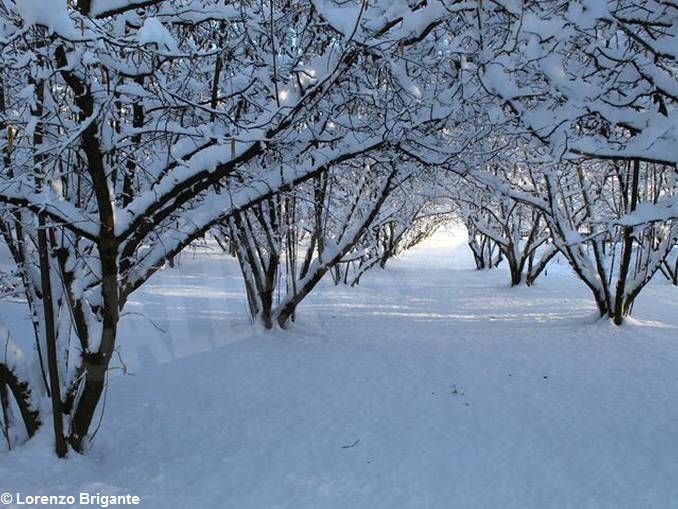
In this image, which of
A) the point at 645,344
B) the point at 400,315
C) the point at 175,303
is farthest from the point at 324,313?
the point at 645,344

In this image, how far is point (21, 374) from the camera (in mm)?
3521

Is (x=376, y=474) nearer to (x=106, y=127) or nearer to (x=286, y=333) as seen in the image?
(x=106, y=127)

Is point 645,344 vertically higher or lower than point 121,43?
lower

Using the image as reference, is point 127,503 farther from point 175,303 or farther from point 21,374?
point 175,303

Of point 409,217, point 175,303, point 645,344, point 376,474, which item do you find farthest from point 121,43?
point 409,217

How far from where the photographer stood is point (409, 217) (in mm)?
14906

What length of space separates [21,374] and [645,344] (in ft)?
25.7

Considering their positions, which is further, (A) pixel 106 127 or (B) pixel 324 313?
(B) pixel 324 313

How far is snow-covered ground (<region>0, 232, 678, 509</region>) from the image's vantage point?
3.29 meters

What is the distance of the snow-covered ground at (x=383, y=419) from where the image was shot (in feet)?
10.8

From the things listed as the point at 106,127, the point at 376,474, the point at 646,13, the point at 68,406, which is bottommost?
the point at 376,474

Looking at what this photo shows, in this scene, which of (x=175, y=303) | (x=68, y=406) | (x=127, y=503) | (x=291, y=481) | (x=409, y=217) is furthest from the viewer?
(x=409, y=217)

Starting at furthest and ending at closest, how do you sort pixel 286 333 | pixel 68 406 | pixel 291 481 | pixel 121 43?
pixel 286 333 < pixel 68 406 < pixel 291 481 < pixel 121 43

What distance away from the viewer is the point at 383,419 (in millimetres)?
4559
